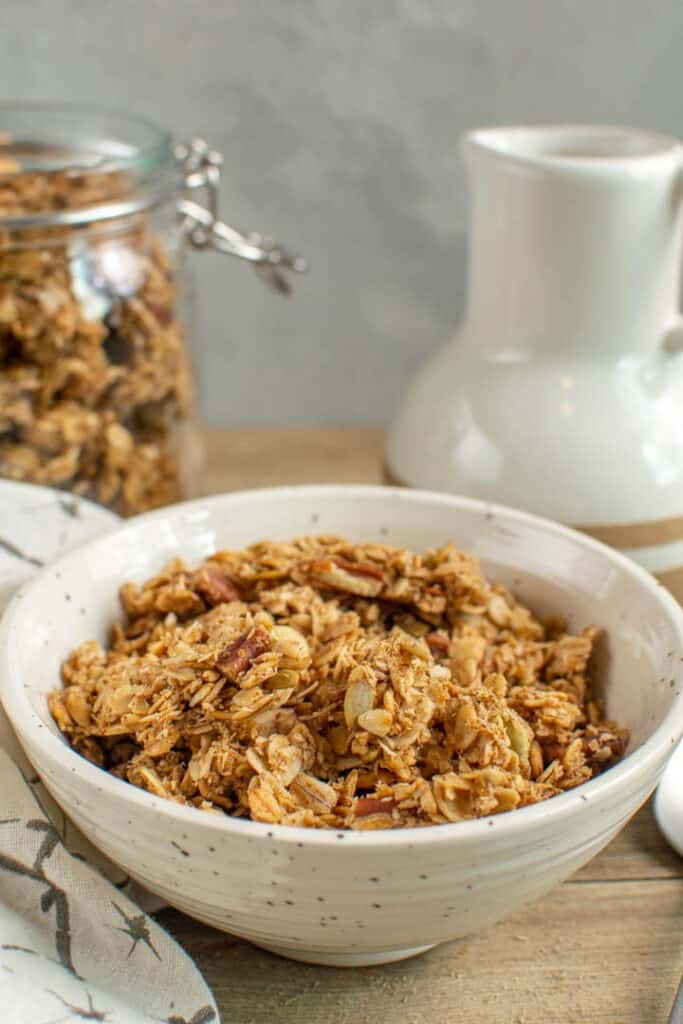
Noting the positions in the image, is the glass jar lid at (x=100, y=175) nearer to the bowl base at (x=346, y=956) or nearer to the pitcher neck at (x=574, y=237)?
the pitcher neck at (x=574, y=237)

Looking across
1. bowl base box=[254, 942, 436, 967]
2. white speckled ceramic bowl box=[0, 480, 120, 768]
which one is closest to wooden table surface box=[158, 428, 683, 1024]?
bowl base box=[254, 942, 436, 967]

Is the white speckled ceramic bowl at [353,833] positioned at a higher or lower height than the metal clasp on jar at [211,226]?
lower

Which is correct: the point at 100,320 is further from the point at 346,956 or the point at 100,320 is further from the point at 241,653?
the point at 346,956

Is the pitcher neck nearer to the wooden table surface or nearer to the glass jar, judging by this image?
the glass jar

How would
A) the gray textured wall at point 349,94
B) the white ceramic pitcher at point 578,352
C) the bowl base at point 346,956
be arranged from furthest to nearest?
the gray textured wall at point 349,94, the white ceramic pitcher at point 578,352, the bowl base at point 346,956

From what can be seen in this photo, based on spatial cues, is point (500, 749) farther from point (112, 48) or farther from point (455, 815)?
point (112, 48)

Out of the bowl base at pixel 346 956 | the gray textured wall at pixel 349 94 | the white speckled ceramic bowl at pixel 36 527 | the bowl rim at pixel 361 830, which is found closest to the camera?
the bowl rim at pixel 361 830

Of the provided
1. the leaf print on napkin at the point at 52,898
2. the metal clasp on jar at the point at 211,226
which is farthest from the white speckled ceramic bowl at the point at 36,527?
the metal clasp on jar at the point at 211,226
